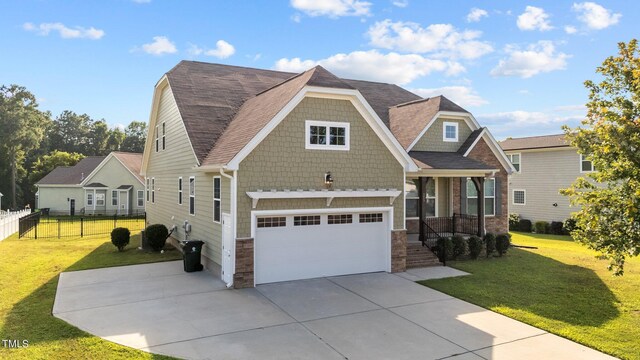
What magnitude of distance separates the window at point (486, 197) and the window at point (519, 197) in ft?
45.4

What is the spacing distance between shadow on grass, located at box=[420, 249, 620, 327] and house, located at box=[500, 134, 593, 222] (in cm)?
1376

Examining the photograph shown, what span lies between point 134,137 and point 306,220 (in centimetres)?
7487

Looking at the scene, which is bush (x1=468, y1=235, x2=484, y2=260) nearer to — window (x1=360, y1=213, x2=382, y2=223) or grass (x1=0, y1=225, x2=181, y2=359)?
window (x1=360, y1=213, x2=382, y2=223)

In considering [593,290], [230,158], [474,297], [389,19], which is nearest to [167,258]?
[230,158]

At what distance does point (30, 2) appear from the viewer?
13.7 metres

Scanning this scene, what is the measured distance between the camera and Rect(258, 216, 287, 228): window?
1233cm

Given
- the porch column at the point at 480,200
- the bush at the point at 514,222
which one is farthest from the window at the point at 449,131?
the bush at the point at 514,222

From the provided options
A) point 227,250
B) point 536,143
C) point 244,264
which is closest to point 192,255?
point 227,250

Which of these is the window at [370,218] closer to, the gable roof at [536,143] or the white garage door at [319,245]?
the white garage door at [319,245]

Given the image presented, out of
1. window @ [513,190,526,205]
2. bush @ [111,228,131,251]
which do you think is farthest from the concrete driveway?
window @ [513,190,526,205]

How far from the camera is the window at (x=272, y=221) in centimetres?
1233

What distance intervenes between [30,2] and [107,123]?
70.8 m

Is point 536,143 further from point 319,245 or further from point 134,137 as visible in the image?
point 134,137

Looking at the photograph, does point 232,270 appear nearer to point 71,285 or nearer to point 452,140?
point 71,285
